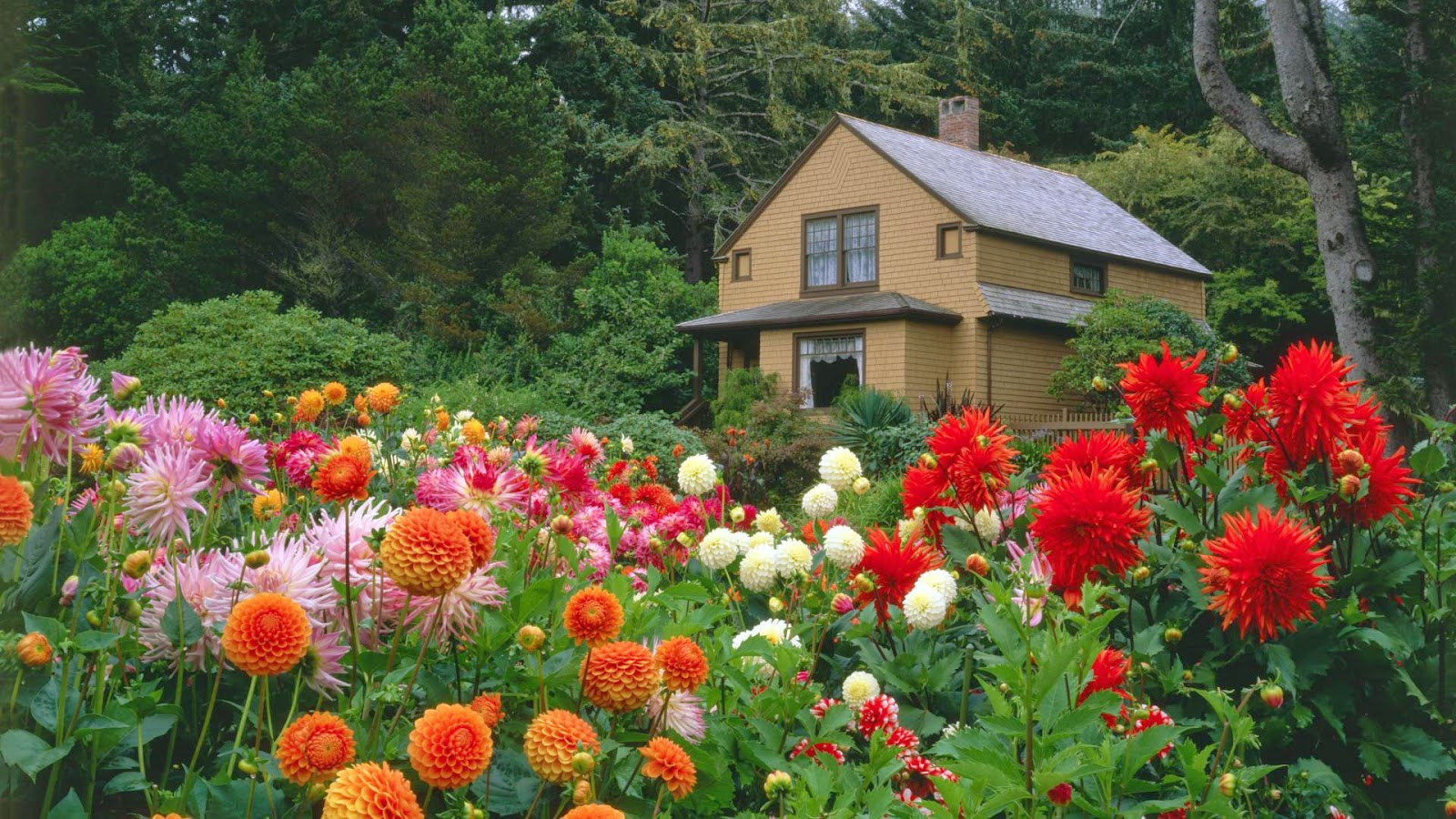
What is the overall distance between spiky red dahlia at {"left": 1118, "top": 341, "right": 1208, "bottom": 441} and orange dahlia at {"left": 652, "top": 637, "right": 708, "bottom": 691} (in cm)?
126

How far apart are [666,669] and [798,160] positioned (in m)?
19.9

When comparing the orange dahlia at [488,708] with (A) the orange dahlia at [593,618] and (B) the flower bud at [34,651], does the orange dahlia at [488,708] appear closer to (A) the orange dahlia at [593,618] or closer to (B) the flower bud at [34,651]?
(A) the orange dahlia at [593,618]

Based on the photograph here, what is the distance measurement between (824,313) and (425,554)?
Answer: 1795 cm

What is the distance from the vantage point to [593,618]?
4.63 ft

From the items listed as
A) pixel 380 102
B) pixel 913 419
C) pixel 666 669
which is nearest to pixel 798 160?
pixel 913 419

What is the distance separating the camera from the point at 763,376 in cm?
1952

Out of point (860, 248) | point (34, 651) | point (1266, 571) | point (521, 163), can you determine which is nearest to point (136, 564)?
point (34, 651)

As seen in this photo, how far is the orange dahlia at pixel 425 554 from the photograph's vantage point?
1.25 meters

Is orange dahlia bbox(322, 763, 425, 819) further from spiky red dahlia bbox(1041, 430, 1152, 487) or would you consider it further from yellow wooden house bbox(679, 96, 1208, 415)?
yellow wooden house bbox(679, 96, 1208, 415)

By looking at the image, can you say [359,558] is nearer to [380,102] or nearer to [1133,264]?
[1133,264]

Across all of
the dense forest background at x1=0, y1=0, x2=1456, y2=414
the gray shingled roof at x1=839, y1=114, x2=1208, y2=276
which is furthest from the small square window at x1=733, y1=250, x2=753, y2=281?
the gray shingled roof at x1=839, y1=114, x2=1208, y2=276

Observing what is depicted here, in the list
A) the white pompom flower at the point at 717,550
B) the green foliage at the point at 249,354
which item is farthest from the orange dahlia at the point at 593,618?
the green foliage at the point at 249,354

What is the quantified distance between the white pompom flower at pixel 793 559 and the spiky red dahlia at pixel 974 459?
342mm

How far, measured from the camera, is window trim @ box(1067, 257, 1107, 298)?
819 inches
